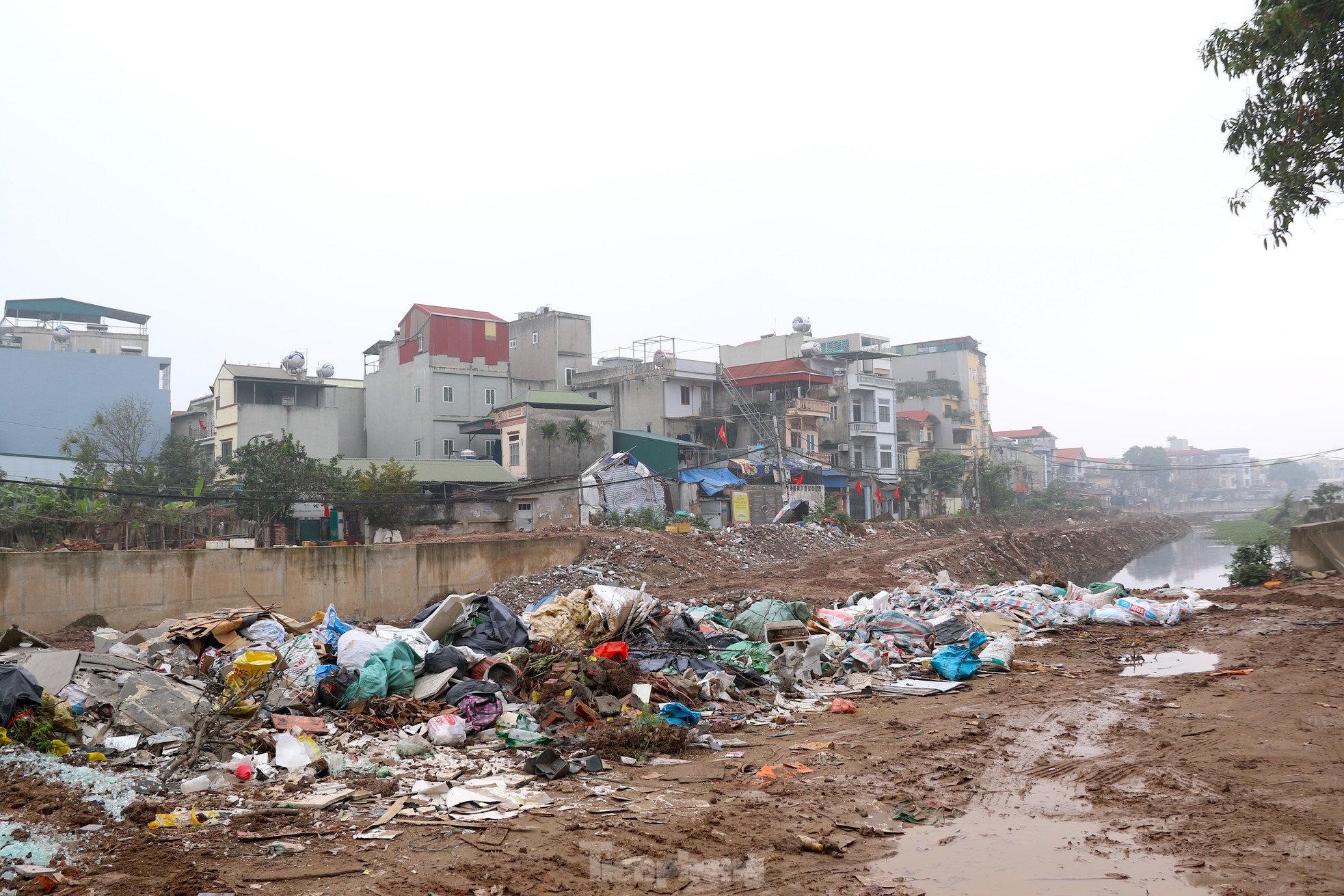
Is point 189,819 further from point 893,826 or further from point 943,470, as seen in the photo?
point 943,470

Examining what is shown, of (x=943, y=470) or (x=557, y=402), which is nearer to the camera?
(x=557, y=402)

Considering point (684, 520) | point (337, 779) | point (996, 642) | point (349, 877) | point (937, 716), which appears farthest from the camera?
point (684, 520)

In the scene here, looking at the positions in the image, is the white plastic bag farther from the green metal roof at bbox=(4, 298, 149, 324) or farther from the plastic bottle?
the green metal roof at bbox=(4, 298, 149, 324)

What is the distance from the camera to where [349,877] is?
4797 millimetres

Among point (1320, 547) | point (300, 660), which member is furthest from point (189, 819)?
point (1320, 547)

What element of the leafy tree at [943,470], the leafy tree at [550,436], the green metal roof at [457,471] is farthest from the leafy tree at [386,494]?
the leafy tree at [943,470]

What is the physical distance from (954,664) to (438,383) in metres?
31.9

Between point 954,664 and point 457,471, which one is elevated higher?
point 457,471

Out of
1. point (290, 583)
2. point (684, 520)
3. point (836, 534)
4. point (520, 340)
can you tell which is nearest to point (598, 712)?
point (290, 583)

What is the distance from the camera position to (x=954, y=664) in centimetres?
1082

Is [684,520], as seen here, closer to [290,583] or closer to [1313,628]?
[290,583]

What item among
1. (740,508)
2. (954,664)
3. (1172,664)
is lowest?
(1172,664)

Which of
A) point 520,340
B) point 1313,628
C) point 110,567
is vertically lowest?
point 1313,628

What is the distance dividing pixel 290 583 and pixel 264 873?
14.4 meters
